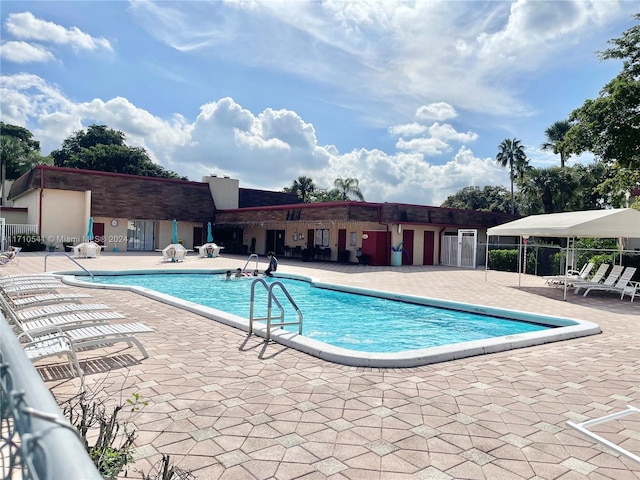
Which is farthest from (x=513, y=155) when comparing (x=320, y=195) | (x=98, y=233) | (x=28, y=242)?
(x=28, y=242)

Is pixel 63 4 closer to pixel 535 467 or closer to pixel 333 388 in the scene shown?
pixel 333 388

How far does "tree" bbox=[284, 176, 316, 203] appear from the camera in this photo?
50.1 metres

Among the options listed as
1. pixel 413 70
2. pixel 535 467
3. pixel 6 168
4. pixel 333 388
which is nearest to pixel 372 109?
pixel 413 70

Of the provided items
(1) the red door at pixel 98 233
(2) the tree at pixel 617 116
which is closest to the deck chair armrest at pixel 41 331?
(2) the tree at pixel 617 116

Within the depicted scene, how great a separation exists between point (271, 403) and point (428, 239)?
2203 cm

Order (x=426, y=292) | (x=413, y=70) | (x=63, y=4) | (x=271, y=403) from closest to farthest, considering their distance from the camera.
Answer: (x=271, y=403) → (x=63, y=4) → (x=426, y=292) → (x=413, y=70)

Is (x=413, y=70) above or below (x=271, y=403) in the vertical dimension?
above

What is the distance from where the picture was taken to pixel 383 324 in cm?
993

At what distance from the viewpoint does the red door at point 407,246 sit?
78.6 feet

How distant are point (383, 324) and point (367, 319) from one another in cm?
59

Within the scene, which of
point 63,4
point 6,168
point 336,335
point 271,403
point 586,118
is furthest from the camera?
point 6,168

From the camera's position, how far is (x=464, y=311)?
1041 cm

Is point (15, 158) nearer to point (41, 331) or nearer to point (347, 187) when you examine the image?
point (347, 187)

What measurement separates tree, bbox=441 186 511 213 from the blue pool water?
45.6 metres
